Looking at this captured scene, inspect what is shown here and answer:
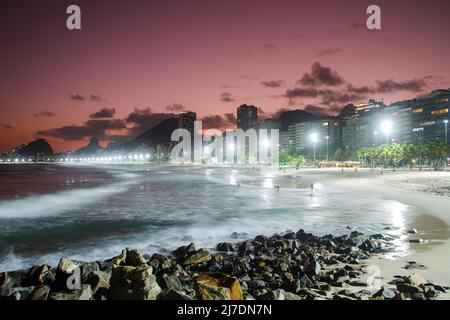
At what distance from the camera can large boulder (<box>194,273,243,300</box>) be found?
27.3 ft

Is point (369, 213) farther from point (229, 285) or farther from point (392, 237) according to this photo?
point (229, 285)

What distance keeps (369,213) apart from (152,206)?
16652 millimetres

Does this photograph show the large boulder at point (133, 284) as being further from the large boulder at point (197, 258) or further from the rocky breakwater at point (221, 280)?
the large boulder at point (197, 258)

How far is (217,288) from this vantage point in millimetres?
8469

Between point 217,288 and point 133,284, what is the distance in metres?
2.07

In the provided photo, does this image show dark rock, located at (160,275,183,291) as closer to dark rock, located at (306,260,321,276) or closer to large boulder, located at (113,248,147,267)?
large boulder, located at (113,248,147,267)

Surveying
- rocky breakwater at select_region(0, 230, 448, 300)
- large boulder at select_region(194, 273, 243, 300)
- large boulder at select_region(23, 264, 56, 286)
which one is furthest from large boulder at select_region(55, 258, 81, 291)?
large boulder at select_region(194, 273, 243, 300)

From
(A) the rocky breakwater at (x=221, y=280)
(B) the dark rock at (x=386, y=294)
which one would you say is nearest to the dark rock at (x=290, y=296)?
(A) the rocky breakwater at (x=221, y=280)

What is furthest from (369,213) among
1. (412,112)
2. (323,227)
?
(412,112)

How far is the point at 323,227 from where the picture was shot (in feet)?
63.4

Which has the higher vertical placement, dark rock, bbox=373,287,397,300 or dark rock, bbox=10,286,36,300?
dark rock, bbox=373,287,397,300

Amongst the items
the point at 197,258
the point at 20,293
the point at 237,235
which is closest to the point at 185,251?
the point at 197,258

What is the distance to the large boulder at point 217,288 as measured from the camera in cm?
833

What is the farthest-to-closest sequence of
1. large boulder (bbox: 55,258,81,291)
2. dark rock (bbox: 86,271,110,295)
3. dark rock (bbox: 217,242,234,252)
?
dark rock (bbox: 217,242,234,252) < large boulder (bbox: 55,258,81,291) < dark rock (bbox: 86,271,110,295)
